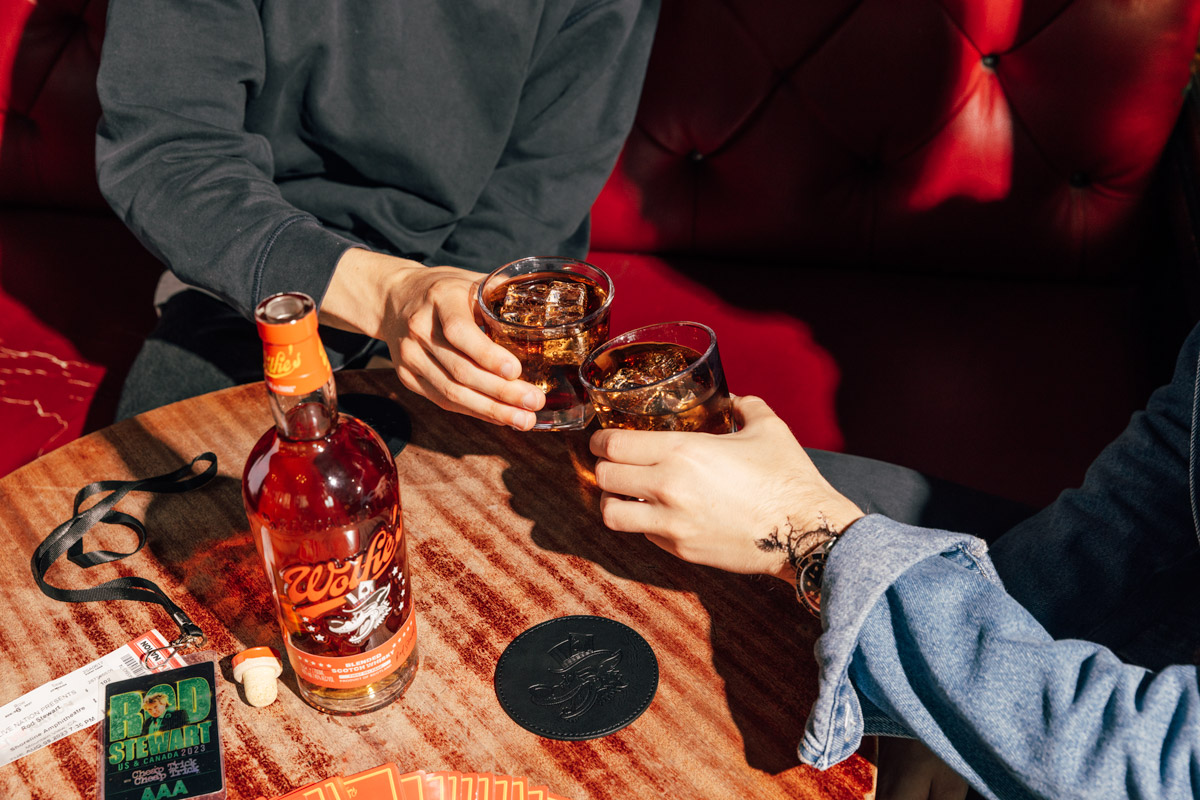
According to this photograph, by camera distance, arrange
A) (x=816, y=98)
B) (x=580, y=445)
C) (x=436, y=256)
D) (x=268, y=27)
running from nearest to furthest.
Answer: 1. (x=580, y=445)
2. (x=268, y=27)
3. (x=436, y=256)
4. (x=816, y=98)

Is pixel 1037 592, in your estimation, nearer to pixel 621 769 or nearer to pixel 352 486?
pixel 621 769

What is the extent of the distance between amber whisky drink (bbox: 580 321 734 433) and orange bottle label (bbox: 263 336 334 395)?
300 millimetres

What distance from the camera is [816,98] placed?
1.75 meters

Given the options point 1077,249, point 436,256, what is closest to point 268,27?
point 436,256

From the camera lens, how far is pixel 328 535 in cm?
72

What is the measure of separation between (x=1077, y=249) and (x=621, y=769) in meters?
1.50

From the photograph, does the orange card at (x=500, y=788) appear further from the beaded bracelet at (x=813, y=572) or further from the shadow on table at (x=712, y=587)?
the beaded bracelet at (x=813, y=572)

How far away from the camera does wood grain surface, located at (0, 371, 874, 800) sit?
0.75m

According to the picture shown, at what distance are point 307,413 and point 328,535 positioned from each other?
0.10 metres

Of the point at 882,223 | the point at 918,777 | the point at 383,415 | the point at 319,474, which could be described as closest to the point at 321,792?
the point at 319,474

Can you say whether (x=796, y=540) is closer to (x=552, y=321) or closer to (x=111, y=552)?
(x=552, y=321)

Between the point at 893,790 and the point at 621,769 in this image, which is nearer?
the point at 621,769

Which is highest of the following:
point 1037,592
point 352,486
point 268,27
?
point 268,27

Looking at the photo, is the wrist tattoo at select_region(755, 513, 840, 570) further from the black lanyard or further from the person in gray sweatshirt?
the black lanyard
